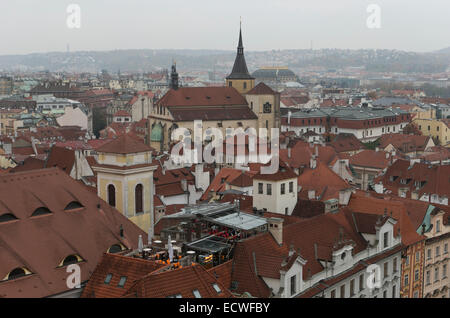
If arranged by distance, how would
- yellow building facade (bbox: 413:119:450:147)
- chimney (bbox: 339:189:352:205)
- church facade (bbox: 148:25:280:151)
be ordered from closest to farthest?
chimney (bbox: 339:189:352:205) → church facade (bbox: 148:25:280:151) → yellow building facade (bbox: 413:119:450:147)

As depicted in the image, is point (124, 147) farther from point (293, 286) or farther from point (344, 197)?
point (344, 197)

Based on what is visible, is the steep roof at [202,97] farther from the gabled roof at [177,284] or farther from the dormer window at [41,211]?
the gabled roof at [177,284]

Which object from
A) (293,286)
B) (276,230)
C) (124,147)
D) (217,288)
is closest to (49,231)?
(217,288)

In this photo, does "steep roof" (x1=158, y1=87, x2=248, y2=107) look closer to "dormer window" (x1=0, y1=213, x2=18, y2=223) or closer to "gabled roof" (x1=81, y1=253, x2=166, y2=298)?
"dormer window" (x1=0, y1=213, x2=18, y2=223)

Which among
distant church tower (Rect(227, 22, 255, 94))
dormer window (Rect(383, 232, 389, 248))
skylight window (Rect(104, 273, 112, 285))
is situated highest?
distant church tower (Rect(227, 22, 255, 94))

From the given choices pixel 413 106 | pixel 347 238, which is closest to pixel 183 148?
pixel 347 238

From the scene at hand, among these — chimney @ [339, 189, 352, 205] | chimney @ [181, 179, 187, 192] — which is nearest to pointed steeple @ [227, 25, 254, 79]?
chimney @ [181, 179, 187, 192]

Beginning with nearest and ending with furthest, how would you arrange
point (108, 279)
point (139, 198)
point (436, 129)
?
point (108, 279)
point (139, 198)
point (436, 129)
